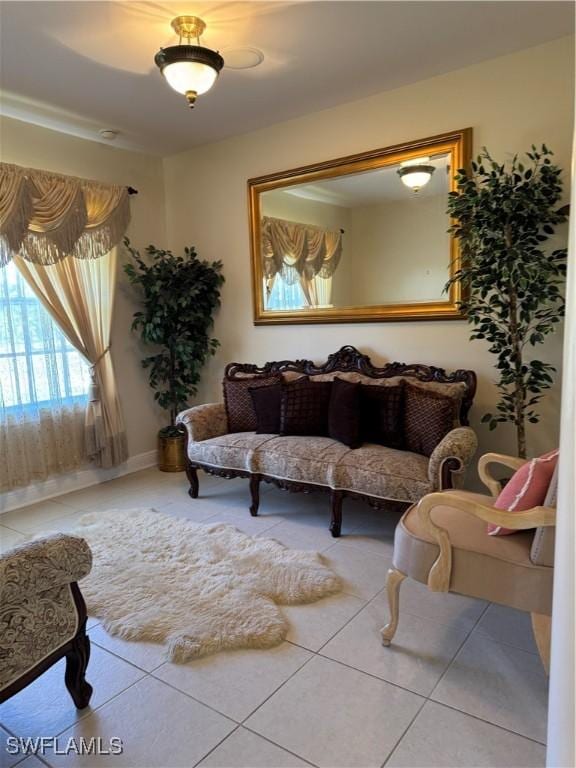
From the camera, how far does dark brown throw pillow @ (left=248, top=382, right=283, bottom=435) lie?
3578 millimetres

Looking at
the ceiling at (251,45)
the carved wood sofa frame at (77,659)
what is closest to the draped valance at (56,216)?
the ceiling at (251,45)

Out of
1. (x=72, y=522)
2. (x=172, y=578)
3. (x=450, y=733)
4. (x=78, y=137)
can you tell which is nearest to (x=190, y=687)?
(x=172, y=578)

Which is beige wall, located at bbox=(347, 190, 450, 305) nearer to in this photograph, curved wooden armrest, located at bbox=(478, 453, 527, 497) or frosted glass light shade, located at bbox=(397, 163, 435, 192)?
frosted glass light shade, located at bbox=(397, 163, 435, 192)

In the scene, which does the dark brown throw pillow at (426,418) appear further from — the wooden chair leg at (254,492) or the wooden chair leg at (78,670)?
the wooden chair leg at (78,670)

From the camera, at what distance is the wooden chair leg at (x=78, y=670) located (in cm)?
172

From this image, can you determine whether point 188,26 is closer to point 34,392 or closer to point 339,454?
point 339,454

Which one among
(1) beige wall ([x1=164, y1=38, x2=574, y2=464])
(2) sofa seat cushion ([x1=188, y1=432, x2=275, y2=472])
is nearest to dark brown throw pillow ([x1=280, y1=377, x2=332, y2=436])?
(2) sofa seat cushion ([x1=188, y1=432, x2=275, y2=472])

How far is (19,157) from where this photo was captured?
11.7 ft

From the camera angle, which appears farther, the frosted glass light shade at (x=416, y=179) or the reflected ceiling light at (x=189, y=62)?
the frosted glass light shade at (x=416, y=179)

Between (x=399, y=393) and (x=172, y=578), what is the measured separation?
5.71ft

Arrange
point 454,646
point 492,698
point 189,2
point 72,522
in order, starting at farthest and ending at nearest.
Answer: point 72,522 → point 189,2 → point 454,646 → point 492,698

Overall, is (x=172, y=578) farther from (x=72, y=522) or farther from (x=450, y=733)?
(x=450, y=733)

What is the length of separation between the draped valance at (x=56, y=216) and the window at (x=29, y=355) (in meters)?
0.24

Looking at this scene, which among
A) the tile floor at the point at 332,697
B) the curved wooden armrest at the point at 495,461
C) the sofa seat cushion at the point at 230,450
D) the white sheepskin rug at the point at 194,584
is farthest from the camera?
the sofa seat cushion at the point at 230,450
